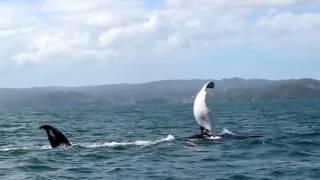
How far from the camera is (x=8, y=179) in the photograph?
73.5 ft

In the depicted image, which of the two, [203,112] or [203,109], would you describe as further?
[203,112]

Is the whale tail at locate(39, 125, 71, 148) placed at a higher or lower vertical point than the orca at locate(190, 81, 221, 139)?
lower

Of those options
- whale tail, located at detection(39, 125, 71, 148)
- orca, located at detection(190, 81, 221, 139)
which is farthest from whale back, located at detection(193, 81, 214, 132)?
whale tail, located at detection(39, 125, 71, 148)

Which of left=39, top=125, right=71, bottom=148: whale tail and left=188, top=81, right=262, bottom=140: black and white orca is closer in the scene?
left=188, top=81, right=262, bottom=140: black and white orca

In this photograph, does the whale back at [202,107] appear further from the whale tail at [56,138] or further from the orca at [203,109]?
the whale tail at [56,138]

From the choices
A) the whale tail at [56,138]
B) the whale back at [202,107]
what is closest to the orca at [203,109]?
the whale back at [202,107]

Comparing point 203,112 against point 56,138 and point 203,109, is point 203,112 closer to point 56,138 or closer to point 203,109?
point 203,109

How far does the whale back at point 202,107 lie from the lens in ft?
84.2

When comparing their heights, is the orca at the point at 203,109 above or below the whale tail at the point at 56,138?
above

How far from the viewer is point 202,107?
26.2 metres

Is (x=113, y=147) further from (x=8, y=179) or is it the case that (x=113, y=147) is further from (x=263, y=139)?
(x=8, y=179)

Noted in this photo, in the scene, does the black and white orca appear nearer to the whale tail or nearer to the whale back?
the whale back

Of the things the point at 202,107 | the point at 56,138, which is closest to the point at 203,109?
the point at 202,107

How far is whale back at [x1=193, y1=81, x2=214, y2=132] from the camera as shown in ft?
84.2
